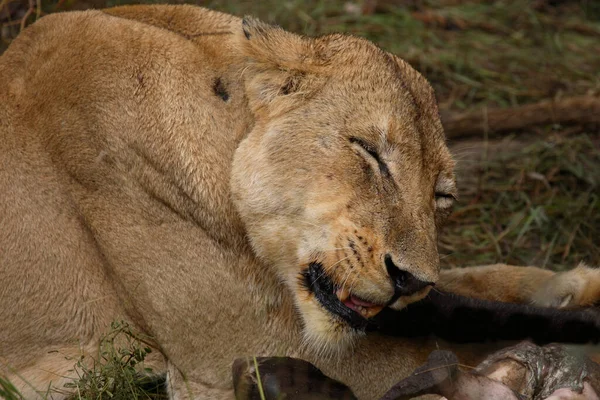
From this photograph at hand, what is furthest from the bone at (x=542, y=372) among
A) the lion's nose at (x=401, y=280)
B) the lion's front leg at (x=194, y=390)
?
the lion's front leg at (x=194, y=390)

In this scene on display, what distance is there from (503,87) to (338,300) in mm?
3477

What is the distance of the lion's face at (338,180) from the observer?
2982mm

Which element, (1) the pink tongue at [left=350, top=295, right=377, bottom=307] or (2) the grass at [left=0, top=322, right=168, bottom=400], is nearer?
(1) the pink tongue at [left=350, top=295, right=377, bottom=307]

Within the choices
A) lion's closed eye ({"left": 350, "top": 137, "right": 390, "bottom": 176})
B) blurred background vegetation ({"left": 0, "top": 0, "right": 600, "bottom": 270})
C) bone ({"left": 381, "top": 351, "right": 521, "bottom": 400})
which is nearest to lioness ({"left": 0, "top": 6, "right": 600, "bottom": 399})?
lion's closed eye ({"left": 350, "top": 137, "right": 390, "bottom": 176})

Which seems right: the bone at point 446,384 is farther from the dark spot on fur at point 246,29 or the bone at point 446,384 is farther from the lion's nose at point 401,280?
the dark spot on fur at point 246,29

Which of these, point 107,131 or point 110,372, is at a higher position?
point 107,131

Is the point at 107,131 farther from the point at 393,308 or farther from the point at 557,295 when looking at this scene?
the point at 557,295

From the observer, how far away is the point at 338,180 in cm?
305

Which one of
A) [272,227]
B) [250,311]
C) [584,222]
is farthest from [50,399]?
[584,222]

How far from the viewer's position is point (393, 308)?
3.07 m

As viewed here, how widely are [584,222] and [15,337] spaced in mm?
3073

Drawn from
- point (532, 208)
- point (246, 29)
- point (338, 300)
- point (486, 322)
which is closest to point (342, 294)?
point (338, 300)

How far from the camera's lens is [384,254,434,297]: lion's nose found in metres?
2.93

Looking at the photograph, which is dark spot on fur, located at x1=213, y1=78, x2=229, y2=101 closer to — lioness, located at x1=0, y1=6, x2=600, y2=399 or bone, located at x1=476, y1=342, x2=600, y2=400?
lioness, located at x1=0, y1=6, x2=600, y2=399
